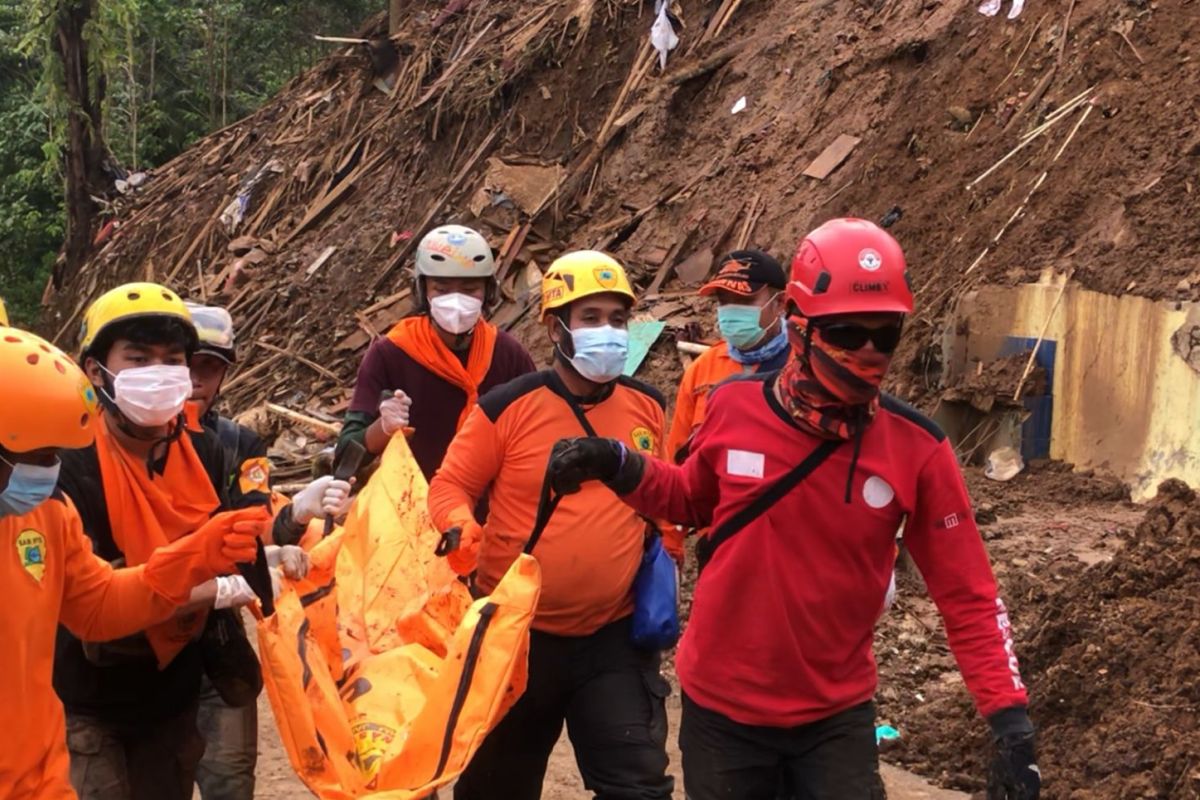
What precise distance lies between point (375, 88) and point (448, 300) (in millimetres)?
15038

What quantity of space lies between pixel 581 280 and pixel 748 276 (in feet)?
4.04

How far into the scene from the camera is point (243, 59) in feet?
90.3

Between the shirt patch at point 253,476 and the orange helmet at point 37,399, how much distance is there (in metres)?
1.41

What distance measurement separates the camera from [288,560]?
3832 mm

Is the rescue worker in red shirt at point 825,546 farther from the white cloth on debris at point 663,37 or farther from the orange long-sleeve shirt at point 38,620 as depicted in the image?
the white cloth on debris at point 663,37

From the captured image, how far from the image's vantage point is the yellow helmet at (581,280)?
14.5 ft

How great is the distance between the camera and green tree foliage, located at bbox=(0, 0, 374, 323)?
949 inches

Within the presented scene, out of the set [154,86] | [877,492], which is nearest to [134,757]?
[877,492]

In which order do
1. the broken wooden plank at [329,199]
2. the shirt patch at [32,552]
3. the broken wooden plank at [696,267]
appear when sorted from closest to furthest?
1. the shirt patch at [32,552]
2. the broken wooden plank at [696,267]
3. the broken wooden plank at [329,199]

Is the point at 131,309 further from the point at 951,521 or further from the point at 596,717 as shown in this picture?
the point at 951,521

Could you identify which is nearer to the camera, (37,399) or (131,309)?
(37,399)

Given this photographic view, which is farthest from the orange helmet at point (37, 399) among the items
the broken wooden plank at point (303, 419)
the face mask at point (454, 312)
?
the broken wooden plank at point (303, 419)

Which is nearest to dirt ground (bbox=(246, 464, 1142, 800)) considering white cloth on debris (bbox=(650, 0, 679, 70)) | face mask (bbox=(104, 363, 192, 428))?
face mask (bbox=(104, 363, 192, 428))

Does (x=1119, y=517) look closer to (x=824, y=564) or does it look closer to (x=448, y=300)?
(x=448, y=300)
